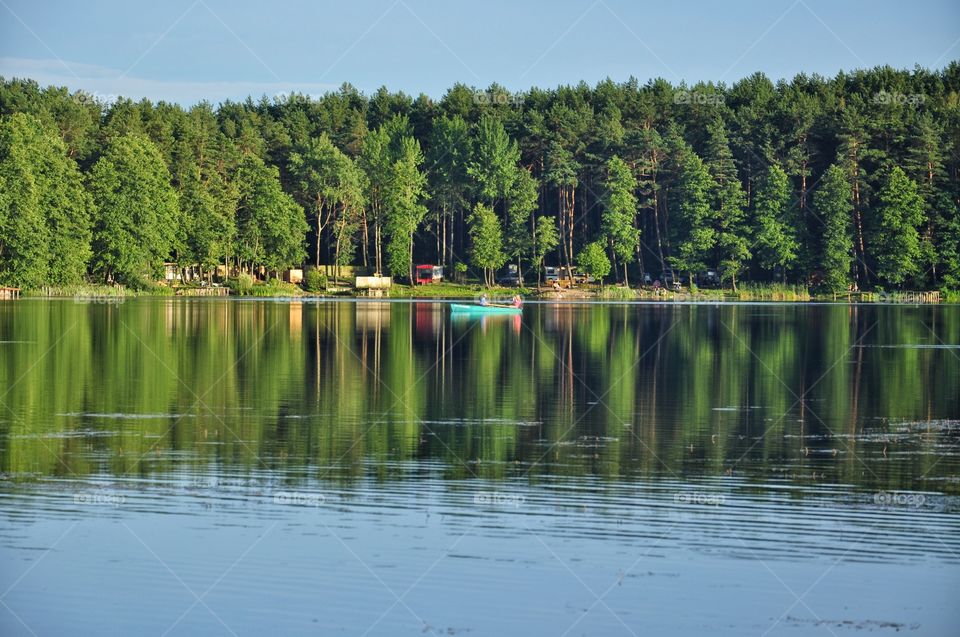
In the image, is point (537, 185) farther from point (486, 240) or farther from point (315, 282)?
point (315, 282)

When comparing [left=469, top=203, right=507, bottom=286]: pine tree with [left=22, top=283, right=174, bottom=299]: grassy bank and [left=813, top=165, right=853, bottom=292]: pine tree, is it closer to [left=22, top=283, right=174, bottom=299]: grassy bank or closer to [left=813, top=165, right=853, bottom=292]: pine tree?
[left=813, top=165, right=853, bottom=292]: pine tree

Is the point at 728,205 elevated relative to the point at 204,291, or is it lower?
elevated

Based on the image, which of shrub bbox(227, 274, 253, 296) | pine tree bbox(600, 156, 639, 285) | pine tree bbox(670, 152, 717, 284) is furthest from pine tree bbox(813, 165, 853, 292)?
shrub bbox(227, 274, 253, 296)

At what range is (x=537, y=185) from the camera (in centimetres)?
13762

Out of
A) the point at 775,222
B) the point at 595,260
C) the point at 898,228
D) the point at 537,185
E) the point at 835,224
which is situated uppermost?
the point at 537,185

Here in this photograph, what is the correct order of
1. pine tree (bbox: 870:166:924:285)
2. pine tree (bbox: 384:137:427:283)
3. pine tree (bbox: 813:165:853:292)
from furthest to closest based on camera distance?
pine tree (bbox: 384:137:427:283), pine tree (bbox: 813:165:853:292), pine tree (bbox: 870:166:924:285)

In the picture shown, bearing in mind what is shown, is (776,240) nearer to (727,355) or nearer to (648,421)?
(727,355)

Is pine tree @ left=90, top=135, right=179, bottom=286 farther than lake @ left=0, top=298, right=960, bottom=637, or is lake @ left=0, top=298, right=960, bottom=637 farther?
pine tree @ left=90, top=135, right=179, bottom=286

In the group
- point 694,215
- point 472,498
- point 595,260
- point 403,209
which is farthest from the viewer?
point 403,209

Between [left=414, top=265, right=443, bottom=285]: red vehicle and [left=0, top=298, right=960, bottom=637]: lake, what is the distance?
92.3 m

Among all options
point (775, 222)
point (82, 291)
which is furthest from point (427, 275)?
point (82, 291)

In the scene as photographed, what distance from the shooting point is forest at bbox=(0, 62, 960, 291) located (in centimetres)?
12025

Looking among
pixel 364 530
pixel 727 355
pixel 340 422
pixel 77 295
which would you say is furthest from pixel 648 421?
pixel 77 295

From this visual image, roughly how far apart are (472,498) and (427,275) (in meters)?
118
